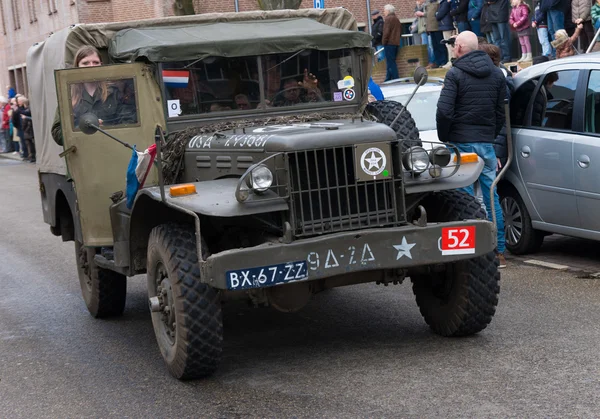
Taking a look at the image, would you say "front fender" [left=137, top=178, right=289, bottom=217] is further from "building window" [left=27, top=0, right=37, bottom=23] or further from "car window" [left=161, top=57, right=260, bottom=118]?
"building window" [left=27, top=0, right=37, bottom=23]

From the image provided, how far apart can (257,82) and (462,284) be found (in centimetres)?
222

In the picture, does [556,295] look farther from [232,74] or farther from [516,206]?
[232,74]

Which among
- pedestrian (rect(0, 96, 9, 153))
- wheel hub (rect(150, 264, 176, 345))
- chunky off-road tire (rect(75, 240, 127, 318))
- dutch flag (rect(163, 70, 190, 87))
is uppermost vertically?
dutch flag (rect(163, 70, 190, 87))

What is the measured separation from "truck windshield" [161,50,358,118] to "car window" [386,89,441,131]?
4.50 m

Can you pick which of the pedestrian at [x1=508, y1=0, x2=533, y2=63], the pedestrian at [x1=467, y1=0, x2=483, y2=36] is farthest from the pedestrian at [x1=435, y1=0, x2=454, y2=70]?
the pedestrian at [x1=508, y1=0, x2=533, y2=63]

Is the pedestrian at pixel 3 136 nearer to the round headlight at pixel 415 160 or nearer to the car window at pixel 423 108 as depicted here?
the car window at pixel 423 108

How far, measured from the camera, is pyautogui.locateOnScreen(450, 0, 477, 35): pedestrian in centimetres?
1959

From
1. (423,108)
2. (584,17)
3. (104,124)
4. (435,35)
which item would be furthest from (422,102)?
(435,35)

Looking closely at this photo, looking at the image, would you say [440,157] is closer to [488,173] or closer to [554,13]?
[488,173]

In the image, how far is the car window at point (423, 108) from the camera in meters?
12.5

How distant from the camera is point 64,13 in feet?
137

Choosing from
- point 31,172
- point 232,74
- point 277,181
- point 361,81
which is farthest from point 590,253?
point 31,172

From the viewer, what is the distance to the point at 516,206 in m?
9.98

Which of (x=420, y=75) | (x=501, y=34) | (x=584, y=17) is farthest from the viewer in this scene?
(x=501, y=34)
